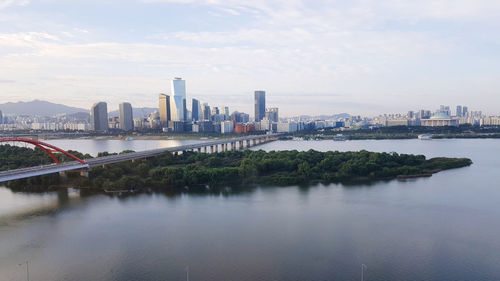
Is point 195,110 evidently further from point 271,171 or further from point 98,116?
point 271,171

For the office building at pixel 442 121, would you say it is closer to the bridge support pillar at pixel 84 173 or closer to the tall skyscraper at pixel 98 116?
the tall skyscraper at pixel 98 116

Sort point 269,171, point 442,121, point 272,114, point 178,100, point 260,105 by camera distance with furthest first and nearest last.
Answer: point 260,105, point 272,114, point 178,100, point 442,121, point 269,171

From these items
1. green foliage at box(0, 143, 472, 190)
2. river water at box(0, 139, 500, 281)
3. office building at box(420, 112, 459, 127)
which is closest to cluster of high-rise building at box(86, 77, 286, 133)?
office building at box(420, 112, 459, 127)

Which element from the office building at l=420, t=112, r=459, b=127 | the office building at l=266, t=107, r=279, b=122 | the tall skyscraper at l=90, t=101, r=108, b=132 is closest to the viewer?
the tall skyscraper at l=90, t=101, r=108, b=132

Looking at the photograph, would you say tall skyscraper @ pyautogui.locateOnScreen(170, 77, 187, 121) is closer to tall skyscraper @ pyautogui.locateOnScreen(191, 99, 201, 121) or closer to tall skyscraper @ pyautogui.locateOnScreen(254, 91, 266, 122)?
tall skyscraper @ pyautogui.locateOnScreen(191, 99, 201, 121)

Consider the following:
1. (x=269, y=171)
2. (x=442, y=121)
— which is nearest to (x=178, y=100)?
(x=442, y=121)

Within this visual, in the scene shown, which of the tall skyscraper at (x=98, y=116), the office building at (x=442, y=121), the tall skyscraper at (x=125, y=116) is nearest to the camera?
the tall skyscraper at (x=98, y=116)

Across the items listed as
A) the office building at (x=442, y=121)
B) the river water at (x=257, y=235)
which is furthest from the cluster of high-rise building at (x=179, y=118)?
the river water at (x=257, y=235)
